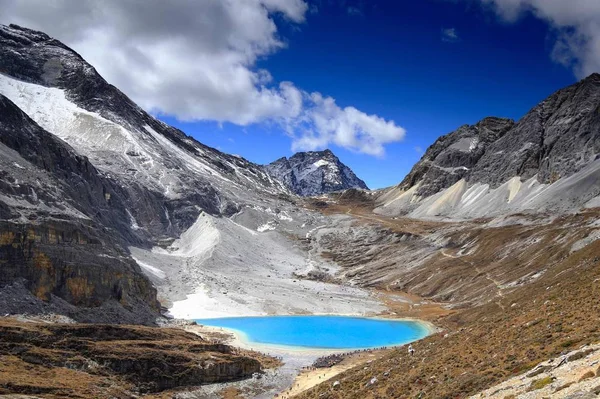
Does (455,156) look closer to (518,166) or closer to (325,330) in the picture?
(518,166)

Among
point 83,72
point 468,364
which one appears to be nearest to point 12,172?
point 468,364

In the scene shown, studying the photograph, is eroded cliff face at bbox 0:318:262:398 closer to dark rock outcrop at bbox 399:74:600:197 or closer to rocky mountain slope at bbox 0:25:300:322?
rocky mountain slope at bbox 0:25:300:322

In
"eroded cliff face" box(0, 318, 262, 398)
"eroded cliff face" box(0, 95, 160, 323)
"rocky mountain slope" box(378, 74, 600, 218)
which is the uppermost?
"rocky mountain slope" box(378, 74, 600, 218)

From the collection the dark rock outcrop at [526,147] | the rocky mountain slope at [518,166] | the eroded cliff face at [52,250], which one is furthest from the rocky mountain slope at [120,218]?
the dark rock outcrop at [526,147]

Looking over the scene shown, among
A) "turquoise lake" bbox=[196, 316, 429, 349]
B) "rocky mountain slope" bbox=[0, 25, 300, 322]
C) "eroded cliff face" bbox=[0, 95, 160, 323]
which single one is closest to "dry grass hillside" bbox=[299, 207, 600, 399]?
"turquoise lake" bbox=[196, 316, 429, 349]

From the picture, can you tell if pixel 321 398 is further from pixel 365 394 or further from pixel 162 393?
pixel 162 393

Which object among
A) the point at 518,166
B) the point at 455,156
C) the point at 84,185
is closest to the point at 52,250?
the point at 84,185

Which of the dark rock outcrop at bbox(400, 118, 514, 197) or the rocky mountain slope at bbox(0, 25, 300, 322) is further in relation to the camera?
the dark rock outcrop at bbox(400, 118, 514, 197)
